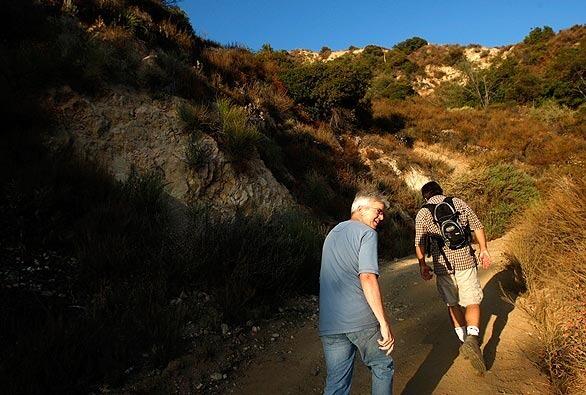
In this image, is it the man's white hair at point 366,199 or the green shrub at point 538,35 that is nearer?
the man's white hair at point 366,199

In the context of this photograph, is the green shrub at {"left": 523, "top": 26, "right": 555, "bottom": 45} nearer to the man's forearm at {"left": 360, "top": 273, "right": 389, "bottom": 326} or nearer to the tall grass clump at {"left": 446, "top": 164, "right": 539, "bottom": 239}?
the tall grass clump at {"left": 446, "top": 164, "right": 539, "bottom": 239}

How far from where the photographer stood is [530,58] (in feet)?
111

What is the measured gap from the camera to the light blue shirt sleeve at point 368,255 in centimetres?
273

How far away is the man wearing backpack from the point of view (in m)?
4.29

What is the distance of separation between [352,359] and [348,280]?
0.59 metres

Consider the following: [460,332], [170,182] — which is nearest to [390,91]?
[170,182]

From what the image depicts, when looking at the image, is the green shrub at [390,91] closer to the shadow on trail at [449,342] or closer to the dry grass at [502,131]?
the dry grass at [502,131]

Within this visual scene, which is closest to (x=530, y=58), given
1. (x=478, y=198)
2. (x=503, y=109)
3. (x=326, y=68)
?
(x=503, y=109)

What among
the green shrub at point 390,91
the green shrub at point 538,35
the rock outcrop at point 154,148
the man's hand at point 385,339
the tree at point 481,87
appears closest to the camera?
the man's hand at point 385,339

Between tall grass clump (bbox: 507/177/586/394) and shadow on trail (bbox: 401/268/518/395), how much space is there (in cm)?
40

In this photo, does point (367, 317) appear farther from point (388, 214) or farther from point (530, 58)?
point (530, 58)

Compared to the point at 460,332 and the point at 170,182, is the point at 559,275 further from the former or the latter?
the point at 170,182

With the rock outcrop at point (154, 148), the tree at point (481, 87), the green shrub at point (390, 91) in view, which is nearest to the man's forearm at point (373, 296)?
the rock outcrop at point (154, 148)

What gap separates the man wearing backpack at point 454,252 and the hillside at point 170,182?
844 mm
